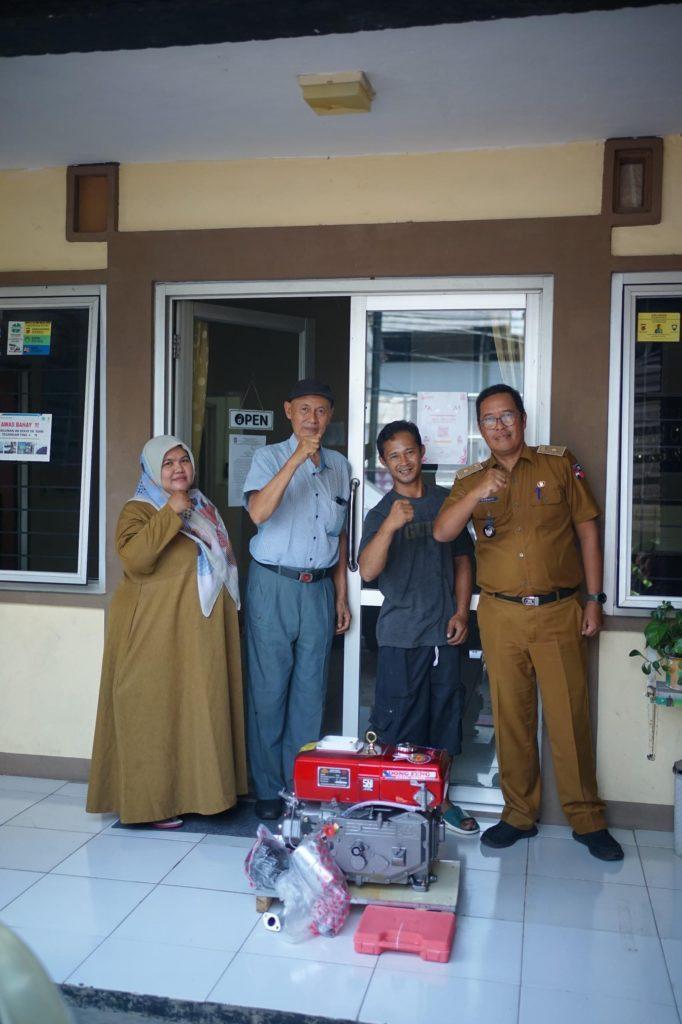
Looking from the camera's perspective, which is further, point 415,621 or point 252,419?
point 252,419

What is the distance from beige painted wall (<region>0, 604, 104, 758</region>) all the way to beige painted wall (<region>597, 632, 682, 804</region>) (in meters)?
2.11

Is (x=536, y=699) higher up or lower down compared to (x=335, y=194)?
lower down

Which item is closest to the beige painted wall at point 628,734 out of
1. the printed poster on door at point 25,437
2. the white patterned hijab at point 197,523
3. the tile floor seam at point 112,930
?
the white patterned hijab at point 197,523

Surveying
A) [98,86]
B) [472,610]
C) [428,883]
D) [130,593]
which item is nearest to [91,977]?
[428,883]

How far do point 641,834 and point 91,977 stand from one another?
212cm

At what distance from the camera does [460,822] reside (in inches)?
144

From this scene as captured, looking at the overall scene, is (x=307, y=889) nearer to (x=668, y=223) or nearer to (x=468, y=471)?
(x=468, y=471)

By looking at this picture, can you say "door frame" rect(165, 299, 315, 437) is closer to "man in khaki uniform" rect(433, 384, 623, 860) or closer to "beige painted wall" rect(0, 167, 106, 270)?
"beige painted wall" rect(0, 167, 106, 270)

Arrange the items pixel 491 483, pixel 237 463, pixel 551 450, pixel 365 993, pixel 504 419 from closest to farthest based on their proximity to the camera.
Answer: pixel 365 993 → pixel 491 483 → pixel 504 419 → pixel 551 450 → pixel 237 463

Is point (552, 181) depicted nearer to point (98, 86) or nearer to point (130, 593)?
point (98, 86)

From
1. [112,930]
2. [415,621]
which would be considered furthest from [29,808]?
[415,621]

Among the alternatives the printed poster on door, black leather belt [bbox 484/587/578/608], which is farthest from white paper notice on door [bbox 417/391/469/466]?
the printed poster on door

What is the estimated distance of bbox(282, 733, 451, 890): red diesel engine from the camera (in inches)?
117

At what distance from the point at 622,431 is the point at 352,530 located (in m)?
1.15
